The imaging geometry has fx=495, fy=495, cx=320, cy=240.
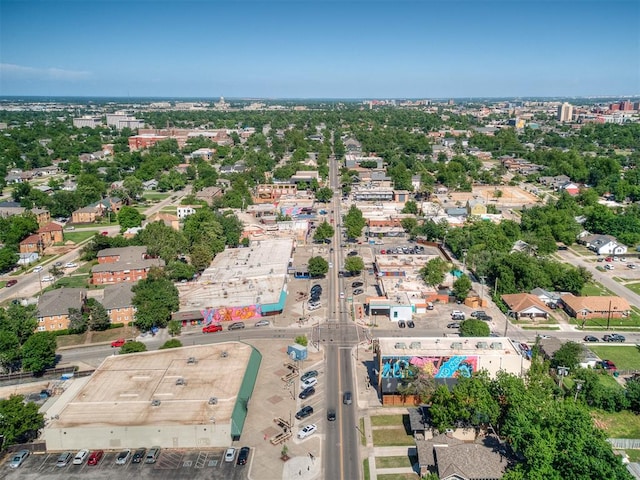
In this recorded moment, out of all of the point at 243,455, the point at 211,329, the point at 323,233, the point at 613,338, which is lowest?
the point at 613,338

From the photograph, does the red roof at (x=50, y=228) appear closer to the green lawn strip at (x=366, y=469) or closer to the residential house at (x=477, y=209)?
the green lawn strip at (x=366, y=469)

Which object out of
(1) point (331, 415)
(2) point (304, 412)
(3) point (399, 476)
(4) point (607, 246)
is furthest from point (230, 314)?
(4) point (607, 246)

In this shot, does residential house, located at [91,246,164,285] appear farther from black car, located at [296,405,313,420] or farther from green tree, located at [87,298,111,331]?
black car, located at [296,405,313,420]

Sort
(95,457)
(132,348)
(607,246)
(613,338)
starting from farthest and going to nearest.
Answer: (607,246) < (613,338) < (132,348) < (95,457)

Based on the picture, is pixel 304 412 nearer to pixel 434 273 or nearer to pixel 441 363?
pixel 441 363

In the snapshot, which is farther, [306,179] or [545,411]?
[306,179]

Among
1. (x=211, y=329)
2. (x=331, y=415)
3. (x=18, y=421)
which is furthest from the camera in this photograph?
(x=211, y=329)

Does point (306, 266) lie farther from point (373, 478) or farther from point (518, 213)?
point (518, 213)

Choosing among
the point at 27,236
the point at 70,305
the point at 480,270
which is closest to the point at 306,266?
the point at 480,270
